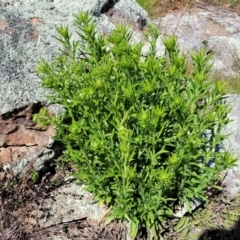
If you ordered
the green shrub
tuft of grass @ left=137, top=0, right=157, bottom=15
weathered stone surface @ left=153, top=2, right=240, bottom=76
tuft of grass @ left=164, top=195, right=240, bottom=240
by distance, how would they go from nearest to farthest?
the green shrub, tuft of grass @ left=164, top=195, right=240, bottom=240, weathered stone surface @ left=153, top=2, right=240, bottom=76, tuft of grass @ left=137, top=0, right=157, bottom=15

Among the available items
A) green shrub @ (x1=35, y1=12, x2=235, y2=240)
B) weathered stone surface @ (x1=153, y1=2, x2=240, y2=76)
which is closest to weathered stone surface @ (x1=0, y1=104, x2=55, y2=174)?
green shrub @ (x1=35, y1=12, x2=235, y2=240)

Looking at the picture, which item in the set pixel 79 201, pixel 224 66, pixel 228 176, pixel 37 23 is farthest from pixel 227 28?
pixel 79 201

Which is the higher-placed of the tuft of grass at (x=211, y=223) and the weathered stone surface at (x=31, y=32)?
the weathered stone surface at (x=31, y=32)

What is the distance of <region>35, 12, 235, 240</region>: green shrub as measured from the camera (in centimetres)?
248

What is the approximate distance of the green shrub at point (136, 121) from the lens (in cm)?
248

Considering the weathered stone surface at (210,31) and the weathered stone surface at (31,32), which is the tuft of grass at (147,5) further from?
the weathered stone surface at (31,32)

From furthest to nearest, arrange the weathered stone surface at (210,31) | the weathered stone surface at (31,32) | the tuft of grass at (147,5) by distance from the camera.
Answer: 1. the tuft of grass at (147,5)
2. the weathered stone surface at (210,31)
3. the weathered stone surface at (31,32)

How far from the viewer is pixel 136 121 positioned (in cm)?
266

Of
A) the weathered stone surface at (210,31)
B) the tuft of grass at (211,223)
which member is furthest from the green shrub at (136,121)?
the weathered stone surface at (210,31)

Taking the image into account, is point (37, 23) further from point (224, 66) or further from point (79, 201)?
point (224, 66)

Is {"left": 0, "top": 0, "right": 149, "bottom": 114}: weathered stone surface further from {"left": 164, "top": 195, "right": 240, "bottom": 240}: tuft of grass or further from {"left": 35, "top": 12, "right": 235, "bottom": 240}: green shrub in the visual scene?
{"left": 164, "top": 195, "right": 240, "bottom": 240}: tuft of grass

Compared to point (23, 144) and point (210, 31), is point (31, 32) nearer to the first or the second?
point (23, 144)

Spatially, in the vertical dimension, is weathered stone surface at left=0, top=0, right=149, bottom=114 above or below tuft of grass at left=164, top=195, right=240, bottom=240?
above

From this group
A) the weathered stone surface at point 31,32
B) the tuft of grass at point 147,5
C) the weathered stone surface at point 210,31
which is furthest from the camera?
the tuft of grass at point 147,5
